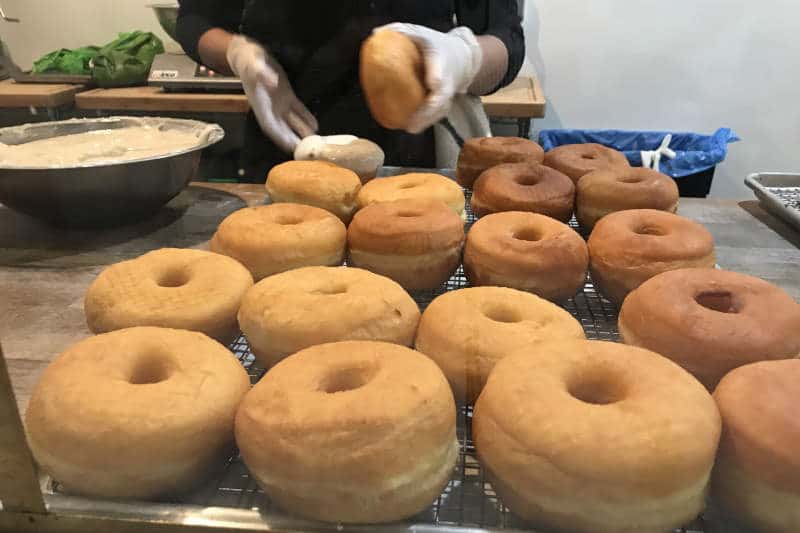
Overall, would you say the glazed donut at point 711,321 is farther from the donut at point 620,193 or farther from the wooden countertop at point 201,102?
the wooden countertop at point 201,102

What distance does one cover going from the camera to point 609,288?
58.6 inches

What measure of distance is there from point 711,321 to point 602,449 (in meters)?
0.44

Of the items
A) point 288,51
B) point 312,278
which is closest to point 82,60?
point 288,51

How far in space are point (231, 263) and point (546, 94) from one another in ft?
10.2

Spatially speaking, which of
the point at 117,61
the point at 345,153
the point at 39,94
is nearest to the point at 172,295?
the point at 345,153

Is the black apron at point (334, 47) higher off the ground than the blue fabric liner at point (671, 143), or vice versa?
the black apron at point (334, 47)

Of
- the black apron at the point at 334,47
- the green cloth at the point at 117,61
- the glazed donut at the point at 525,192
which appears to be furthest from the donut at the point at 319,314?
the green cloth at the point at 117,61

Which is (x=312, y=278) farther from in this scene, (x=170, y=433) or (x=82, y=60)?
(x=82, y=60)

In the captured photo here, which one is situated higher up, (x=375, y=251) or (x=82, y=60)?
(x=82, y=60)

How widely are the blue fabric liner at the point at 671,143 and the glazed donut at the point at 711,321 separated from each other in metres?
2.22

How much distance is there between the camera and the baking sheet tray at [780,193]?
A: 1.89 meters

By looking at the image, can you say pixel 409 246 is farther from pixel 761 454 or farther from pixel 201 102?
pixel 201 102

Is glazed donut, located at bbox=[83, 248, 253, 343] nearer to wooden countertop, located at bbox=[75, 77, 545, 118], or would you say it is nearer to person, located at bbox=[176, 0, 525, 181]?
person, located at bbox=[176, 0, 525, 181]

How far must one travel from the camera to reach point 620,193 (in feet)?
5.91
